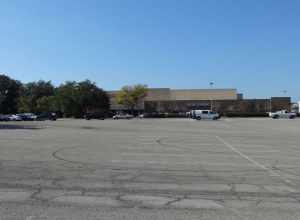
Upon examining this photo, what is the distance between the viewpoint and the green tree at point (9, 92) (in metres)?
150

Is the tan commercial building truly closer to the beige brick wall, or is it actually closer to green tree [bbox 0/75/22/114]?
the beige brick wall

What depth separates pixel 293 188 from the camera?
10.4 metres

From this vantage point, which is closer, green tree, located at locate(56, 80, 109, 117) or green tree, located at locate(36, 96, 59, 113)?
green tree, located at locate(56, 80, 109, 117)

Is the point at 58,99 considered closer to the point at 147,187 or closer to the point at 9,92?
the point at 9,92

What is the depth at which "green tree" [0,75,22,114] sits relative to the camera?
150375 mm

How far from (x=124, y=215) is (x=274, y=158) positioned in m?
10.5

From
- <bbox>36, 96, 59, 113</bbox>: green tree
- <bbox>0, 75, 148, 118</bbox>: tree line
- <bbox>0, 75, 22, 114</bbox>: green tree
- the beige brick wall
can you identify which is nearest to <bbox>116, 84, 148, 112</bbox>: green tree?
<bbox>0, 75, 148, 118</bbox>: tree line

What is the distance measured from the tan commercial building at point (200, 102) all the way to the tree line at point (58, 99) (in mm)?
20480

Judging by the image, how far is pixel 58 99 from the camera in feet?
417

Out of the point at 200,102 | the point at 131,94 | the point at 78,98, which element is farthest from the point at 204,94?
the point at 78,98

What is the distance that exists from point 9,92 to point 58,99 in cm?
3364

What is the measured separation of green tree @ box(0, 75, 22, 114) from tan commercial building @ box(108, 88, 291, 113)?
1150 inches

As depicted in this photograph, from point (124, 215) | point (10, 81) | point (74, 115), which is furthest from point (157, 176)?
point (10, 81)

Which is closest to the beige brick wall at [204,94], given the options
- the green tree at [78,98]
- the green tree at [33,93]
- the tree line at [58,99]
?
the tree line at [58,99]
